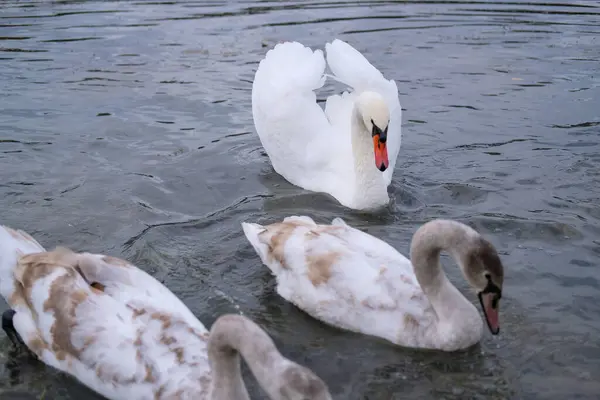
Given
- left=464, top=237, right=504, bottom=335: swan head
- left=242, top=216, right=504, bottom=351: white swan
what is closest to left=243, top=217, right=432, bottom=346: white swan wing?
left=242, top=216, right=504, bottom=351: white swan

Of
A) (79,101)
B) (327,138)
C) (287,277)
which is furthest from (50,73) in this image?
(287,277)

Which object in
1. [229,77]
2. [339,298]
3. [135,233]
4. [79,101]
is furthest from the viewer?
A: [229,77]

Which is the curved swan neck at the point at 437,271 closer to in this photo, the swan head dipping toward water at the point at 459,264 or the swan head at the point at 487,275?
the swan head dipping toward water at the point at 459,264

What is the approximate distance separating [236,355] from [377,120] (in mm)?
3735

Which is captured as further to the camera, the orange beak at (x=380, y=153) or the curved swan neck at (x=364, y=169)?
the curved swan neck at (x=364, y=169)

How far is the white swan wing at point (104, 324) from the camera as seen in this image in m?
4.95

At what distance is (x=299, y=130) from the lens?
28.3ft

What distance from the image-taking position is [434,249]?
5559 millimetres

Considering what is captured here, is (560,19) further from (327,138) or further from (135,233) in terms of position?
(135,233)

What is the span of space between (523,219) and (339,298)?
7.79 ft

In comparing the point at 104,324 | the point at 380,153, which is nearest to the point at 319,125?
the point at 380,153

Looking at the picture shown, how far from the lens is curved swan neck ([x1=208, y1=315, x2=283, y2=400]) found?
4.07 metres

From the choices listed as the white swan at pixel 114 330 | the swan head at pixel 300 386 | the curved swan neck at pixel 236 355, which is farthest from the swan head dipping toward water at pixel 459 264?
the swan head at pixel 300 386

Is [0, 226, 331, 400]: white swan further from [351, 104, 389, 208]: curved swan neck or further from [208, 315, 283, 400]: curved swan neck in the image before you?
[351, 104, 389, 208]: curved swan neck
